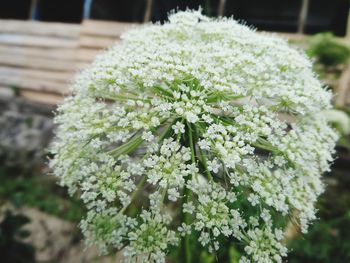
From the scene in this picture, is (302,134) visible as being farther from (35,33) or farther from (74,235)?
(35,33)

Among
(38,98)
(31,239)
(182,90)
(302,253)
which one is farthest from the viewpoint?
(38,98)

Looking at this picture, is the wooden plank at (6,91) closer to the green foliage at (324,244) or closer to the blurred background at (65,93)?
the blurred background at (65,93)

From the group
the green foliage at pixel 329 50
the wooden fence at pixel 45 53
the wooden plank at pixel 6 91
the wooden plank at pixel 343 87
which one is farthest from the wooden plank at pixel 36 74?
the wooden plank at pixel 343 87

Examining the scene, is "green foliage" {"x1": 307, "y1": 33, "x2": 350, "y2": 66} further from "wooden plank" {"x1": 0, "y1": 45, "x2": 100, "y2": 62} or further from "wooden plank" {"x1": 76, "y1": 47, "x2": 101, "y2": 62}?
"wooden plank" {"x1": 76, "y1": 47, "x2": 101, "y2": 62}

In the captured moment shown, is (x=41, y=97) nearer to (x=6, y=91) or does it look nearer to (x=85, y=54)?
(x=6, y=91)

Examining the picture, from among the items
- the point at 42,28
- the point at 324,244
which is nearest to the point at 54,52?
the point at 42,28

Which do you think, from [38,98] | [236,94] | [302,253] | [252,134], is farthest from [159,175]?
[38,98]
